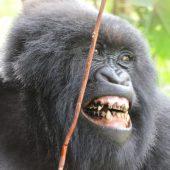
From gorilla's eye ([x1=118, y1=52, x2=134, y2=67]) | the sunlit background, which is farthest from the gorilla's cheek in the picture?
the sunlit background

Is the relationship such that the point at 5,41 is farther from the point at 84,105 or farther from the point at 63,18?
the point at 84,105

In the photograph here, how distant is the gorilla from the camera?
3135 mm

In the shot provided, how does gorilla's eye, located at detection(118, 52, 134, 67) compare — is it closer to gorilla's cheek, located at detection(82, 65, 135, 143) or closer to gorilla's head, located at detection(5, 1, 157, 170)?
gorilla's head, located at detection(5, 1, 157, 170)

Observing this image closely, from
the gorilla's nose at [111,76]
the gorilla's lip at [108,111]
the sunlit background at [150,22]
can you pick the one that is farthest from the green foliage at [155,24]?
the gorilla's lip at [108,111]

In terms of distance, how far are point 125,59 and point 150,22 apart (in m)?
1.01

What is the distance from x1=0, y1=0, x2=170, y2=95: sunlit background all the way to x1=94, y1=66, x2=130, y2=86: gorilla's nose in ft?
1.27

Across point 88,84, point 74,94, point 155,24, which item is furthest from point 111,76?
point 155,24

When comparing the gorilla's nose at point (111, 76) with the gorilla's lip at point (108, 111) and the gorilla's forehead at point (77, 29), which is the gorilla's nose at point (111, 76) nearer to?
the gorilla's lip at point (108, 111)

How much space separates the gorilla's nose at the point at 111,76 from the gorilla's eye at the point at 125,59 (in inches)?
6.9

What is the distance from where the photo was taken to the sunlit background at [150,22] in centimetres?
333

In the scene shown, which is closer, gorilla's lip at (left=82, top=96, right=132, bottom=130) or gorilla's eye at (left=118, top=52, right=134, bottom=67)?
gorilla's lip at (left=82, top=96, right=132, bottom=130)

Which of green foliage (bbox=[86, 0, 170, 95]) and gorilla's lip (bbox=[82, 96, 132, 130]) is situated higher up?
green foliage (bbox=[86, 0, 170, 95])

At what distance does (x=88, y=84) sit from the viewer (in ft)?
10.4

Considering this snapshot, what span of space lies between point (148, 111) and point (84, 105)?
0.59 metres
